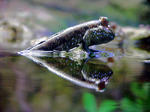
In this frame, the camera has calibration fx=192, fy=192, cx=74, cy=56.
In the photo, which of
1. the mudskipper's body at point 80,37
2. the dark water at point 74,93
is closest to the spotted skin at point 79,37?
the mudskipper's body at point 80,37

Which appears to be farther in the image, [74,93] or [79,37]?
[79,37]

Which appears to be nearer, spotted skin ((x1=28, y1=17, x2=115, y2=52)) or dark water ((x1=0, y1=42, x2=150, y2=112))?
dark water ((x1=0, y1=42, x2=150, y2=112))

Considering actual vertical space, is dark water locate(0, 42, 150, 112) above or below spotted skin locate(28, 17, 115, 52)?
below

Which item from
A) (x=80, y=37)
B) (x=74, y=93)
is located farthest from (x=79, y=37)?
(x=74, y=93)

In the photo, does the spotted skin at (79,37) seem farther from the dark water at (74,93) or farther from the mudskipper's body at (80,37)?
the dark water at (74,93)

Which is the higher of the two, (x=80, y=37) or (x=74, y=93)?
(x=80, y=37)

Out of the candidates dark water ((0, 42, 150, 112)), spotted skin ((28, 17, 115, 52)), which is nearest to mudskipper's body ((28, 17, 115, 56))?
spotted skin ((28, 17, 115, 52))

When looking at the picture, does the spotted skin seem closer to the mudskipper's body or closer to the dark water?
the mudskipper's body

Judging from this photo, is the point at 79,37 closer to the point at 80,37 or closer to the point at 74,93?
the point at 80,37
